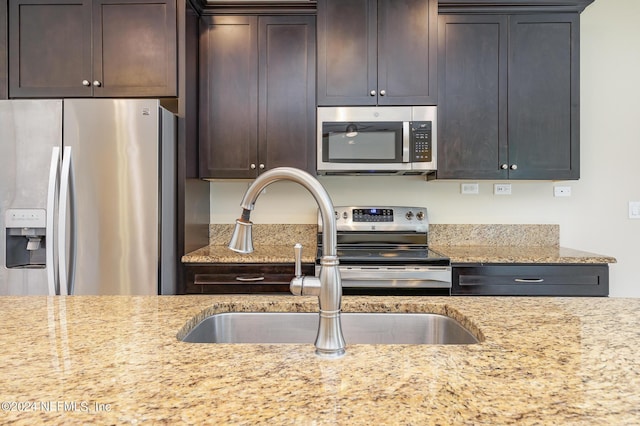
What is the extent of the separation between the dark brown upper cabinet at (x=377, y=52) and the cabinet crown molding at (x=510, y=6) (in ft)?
0.36

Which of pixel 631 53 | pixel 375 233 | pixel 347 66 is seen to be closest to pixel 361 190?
pixel 375 233

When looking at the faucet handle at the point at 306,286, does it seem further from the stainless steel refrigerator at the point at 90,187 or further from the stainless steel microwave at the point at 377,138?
the stainless steel microwave at the point at 377,138

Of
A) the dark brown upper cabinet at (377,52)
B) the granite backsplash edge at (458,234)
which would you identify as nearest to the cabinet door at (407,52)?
the dark brown upper cabinet at (377,52)

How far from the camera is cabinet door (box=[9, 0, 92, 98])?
93.4 inches

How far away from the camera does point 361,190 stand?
9.53 ft

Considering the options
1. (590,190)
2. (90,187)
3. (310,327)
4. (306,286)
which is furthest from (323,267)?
(590,190)

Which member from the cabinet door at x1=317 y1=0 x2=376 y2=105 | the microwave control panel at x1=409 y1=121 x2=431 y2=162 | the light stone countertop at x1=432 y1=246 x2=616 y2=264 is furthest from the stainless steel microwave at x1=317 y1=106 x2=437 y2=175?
the light stone countertop at x1=432 y1=246 x2=616 y2=264

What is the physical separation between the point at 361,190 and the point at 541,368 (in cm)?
229

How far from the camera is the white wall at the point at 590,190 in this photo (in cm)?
283

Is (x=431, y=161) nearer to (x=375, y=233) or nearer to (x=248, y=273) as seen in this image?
(x=375, y=233)

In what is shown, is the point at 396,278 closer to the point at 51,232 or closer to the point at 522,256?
the point at 522,256

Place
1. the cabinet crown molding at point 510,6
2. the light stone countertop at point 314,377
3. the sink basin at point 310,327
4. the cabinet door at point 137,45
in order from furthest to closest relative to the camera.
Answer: the cabinet crown molding at point 510,6 < the cabinet door at point 137,45 < the sink basin at point 310,327 < the light stone countertop at point 314,377

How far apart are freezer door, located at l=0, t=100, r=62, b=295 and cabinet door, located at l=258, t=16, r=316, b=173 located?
118cm

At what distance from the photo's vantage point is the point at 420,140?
251 centimetres
